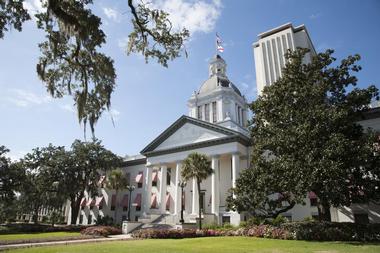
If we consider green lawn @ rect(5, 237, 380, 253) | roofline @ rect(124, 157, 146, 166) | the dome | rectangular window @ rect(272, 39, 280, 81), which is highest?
the dome

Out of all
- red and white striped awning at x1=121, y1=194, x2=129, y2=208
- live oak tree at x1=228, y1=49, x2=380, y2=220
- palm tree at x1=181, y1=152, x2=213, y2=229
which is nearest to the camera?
live oak tree at x1=228, y1=49, x2=380, y2=220

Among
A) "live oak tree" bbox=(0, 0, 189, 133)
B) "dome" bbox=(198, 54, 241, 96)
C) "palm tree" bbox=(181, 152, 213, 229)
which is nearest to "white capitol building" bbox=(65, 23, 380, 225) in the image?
"dome" bbox=(198, 54, 241, 96)

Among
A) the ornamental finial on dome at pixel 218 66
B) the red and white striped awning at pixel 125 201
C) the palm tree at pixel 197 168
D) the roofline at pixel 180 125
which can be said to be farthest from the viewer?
the ornamental finial on dome at pixel 218 66

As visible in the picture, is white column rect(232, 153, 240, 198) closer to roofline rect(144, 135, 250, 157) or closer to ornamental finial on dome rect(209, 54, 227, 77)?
roofline rect(144, 135, 250, 157)

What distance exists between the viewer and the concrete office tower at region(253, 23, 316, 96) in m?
35.2

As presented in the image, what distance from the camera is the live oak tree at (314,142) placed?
17.6 metres

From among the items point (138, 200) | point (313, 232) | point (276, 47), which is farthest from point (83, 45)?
point (138, 200)

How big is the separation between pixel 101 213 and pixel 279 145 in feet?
124

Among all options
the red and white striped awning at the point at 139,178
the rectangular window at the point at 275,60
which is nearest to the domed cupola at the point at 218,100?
the rectangular window at the point at 275,60

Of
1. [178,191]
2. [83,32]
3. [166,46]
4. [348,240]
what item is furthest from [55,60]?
[178,191]

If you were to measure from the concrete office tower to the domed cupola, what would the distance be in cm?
923

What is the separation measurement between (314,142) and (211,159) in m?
17.7

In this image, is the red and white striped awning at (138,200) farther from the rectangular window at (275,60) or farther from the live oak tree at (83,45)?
the live oak tree at (83,45)

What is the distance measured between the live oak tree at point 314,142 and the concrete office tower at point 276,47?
11.6 meters
